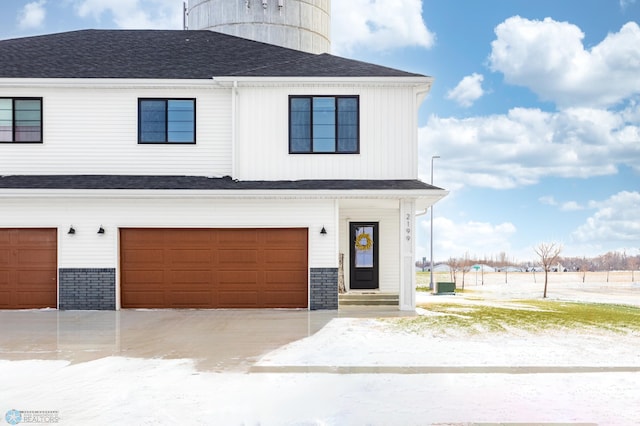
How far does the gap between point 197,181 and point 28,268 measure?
5279mm

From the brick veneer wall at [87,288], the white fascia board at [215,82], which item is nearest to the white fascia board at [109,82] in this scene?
the white fascia board at [215,82]

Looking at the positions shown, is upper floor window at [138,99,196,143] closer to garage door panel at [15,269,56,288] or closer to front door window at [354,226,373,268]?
garage door panel at [15,269,56,288]

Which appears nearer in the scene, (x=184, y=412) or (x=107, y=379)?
(x=184, y=412)

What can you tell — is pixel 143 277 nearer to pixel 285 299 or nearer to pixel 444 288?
pixel 285 299

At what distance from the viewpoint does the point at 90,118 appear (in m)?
15.5

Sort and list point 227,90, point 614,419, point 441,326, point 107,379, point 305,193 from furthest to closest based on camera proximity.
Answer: point 227,90, point 305,193, point 441,326, point 107,379, point 614,419

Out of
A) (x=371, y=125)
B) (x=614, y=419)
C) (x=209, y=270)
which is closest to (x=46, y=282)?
(x=209, y=270)

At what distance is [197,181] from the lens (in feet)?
48.9

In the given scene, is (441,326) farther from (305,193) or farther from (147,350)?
(147,350)

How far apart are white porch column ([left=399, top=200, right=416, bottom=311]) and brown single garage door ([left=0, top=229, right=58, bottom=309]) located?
31.3 feet

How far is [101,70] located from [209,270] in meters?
6.88

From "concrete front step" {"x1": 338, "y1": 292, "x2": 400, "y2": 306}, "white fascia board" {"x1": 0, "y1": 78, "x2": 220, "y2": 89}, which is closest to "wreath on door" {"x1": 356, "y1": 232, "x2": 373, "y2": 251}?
"concrete front step" {"x1": 338, "y1": 292, "x2": 400, "y2": 306}

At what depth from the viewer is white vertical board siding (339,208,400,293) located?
1772cm

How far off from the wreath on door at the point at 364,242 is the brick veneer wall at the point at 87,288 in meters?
7.66
